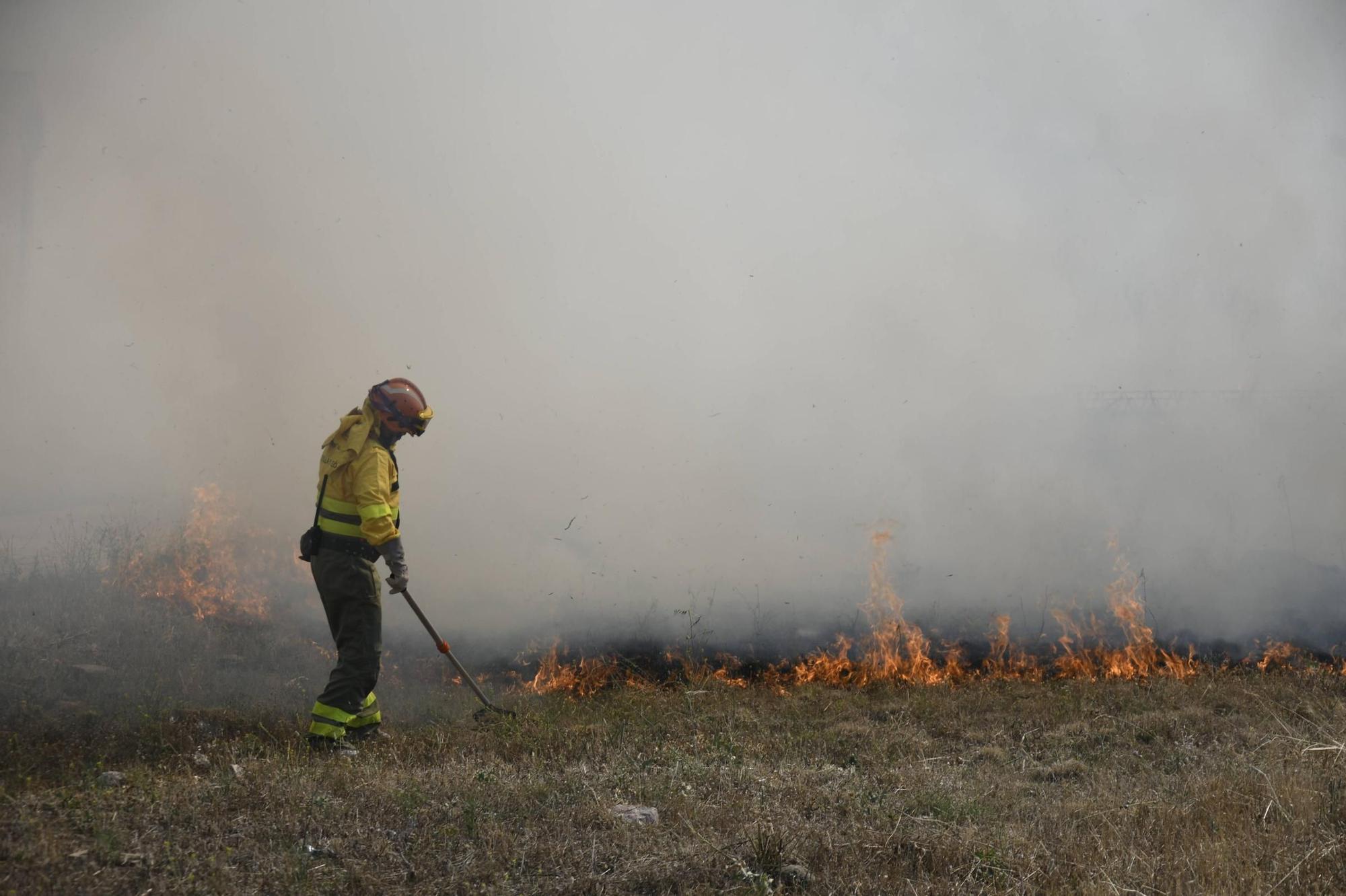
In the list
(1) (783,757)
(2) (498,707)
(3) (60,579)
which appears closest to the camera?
(1) (783,757)

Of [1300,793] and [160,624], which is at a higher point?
[1300,793]

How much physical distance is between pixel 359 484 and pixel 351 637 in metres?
1.02

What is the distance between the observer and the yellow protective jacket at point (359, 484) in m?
5.81

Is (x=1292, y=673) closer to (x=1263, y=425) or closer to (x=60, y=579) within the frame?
(x=1263, y=425)

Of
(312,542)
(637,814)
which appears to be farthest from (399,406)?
(637,814)

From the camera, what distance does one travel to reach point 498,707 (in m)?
6.55

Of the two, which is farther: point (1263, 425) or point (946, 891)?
point (1263, 425)

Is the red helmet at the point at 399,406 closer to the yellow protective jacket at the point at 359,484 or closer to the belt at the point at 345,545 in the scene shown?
the yellow protective jacket at the point at 359,484

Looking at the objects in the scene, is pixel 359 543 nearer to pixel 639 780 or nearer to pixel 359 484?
pixel 359 484

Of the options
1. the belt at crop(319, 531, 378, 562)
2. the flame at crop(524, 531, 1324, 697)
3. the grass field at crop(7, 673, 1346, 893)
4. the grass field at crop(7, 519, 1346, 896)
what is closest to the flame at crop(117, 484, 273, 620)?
the grass field at crop(7, 519, 1346, 896)

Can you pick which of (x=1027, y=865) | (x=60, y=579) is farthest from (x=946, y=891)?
(x=60, y=579)

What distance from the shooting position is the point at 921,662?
8.30 metres

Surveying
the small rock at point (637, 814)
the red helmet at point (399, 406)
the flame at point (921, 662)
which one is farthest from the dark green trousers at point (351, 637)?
the small rock at point (637, 814)

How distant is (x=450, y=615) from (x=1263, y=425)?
404 inches
